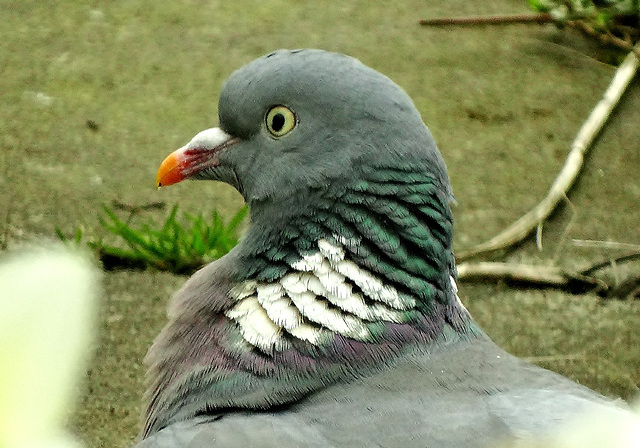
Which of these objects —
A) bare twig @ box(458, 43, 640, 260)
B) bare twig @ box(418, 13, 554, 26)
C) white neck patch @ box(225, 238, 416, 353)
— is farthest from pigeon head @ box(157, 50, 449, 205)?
bare twig @ box(418, 13, 554, 26)

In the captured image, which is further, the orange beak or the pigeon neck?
the orange beak

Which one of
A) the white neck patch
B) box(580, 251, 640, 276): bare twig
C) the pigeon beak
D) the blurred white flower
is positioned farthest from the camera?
box(580, 251, 640, 276): bare twig

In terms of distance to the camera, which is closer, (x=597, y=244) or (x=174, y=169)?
(x=174, y=169)

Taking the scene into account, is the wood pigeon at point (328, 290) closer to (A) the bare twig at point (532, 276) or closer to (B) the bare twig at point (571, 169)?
(A) the bare twig at point (532, 276)

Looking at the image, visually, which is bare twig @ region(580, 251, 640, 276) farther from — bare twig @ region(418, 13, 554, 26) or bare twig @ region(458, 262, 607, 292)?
bare twig @ region(418, 13, 554, 26)

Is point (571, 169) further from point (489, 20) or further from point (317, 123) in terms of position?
point (317, 123)

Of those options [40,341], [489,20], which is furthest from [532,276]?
[40,341]

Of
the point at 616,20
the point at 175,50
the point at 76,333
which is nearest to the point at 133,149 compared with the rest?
the point at 175,50
